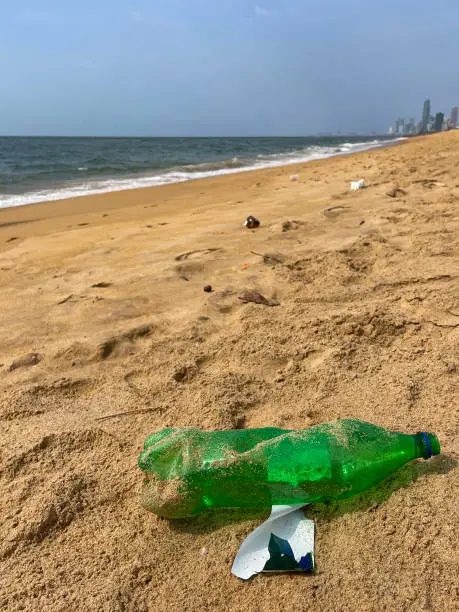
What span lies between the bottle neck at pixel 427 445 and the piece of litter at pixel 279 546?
31 centimetres

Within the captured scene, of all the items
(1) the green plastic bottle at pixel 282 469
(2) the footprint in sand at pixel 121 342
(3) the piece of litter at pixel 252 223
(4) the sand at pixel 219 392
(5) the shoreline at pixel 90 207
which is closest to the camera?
(4) the sand at pixel 219 392

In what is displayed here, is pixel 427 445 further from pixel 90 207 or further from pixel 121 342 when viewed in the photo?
pixel 90 207

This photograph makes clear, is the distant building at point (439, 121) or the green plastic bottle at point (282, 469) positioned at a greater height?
the distant building at point (439, 121)

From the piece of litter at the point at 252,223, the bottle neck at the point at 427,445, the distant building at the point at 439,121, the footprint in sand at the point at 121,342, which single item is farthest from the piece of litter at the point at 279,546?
the distant building at the point at 439,121

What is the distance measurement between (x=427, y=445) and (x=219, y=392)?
646 millimetres

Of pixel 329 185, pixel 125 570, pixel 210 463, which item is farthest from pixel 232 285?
pixel 329 185

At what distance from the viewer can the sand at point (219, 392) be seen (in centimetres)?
91

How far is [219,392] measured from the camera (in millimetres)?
1462

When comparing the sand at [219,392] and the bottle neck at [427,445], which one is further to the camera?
the bottle neck at [427,445]

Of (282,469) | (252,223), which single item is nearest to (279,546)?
(282,469)

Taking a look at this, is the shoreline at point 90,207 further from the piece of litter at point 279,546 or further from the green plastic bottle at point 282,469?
the piece of litter at point 279,546

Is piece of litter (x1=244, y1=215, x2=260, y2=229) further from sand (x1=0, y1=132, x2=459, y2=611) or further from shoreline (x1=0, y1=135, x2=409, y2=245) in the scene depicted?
shoreline (x1=0, y1=135, x2=409, y2=245)

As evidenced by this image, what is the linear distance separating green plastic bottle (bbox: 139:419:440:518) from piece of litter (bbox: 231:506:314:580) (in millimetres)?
46

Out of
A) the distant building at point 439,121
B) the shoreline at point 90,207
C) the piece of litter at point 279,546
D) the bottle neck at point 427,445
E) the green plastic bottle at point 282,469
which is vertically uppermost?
the distant building at point 439,121
